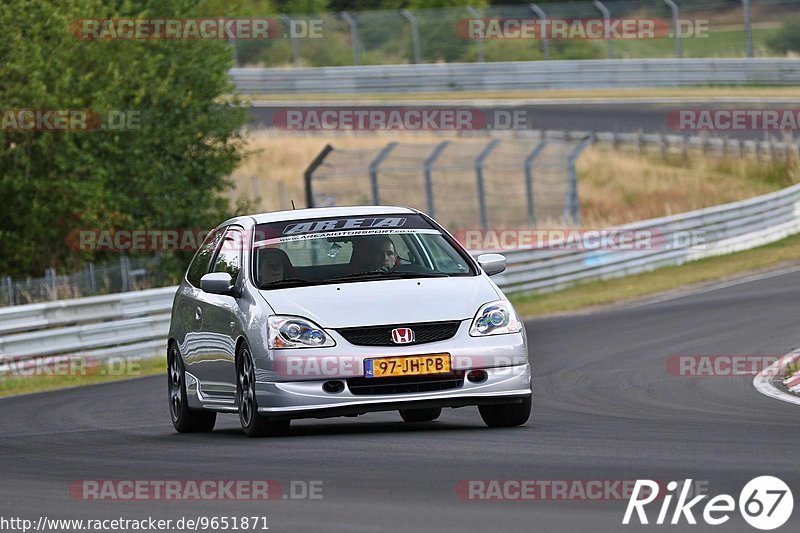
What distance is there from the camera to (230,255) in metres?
11.4

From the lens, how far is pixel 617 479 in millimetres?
7473

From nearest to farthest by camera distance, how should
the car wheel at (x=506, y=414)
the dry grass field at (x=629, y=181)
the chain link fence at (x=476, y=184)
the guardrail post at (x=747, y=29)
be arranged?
the car wheel at (x=506, y=414) < the chain link fence at (x=476, y=184) < the dry grass field at (x=629, y=181) < the guardrail post at (x=747, y=29)

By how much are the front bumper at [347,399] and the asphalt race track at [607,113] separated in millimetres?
32937

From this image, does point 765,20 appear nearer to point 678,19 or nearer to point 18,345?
point 678,19

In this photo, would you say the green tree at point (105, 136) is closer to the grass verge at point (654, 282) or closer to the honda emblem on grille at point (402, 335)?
the grass verge at point (654, 282)

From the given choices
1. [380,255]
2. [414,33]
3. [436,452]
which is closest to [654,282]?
[380,255]

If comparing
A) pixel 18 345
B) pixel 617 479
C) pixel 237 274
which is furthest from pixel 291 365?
pixel 18 345

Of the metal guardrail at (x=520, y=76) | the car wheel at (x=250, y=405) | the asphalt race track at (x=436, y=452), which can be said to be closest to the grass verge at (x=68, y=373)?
the asphalt race track at (x=436, y=452)

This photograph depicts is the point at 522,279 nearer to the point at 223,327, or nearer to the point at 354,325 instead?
the point at 223,327

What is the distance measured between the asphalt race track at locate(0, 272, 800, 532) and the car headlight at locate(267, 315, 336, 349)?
0.60 metres

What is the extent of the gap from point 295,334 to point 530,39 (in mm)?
41149

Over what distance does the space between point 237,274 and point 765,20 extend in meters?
36.4

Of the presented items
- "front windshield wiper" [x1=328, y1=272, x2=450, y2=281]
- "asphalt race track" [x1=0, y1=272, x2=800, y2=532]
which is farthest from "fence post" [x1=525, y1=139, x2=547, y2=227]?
"front windshield wiper" [x1=328, y1=272, x2=450, y2=281]

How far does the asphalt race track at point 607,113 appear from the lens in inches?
1677
